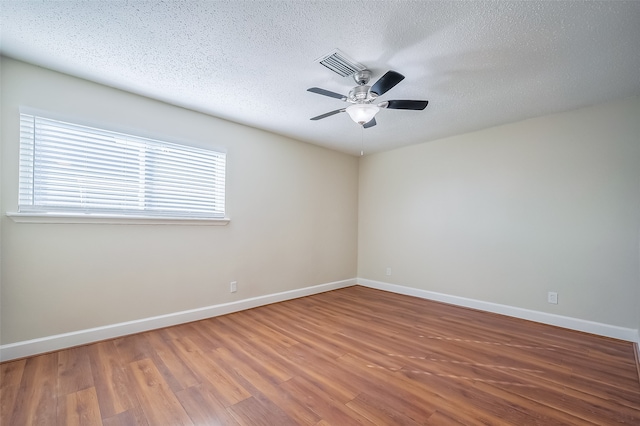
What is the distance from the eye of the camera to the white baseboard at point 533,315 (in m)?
2.71

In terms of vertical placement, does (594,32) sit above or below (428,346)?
above

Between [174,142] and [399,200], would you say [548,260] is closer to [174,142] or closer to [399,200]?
[399,200]

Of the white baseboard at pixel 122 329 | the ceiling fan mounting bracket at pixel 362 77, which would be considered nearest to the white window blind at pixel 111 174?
the white baseboard at pixel 122 329

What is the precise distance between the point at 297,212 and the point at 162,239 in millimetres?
1911

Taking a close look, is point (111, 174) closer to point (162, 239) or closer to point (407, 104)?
point (162, 239)

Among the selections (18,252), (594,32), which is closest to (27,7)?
(18,252)

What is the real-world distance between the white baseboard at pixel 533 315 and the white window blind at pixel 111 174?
3200mm

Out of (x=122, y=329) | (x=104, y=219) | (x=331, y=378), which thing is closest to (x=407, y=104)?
(x=331, y=378)

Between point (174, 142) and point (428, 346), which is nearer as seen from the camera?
point (428, 346)

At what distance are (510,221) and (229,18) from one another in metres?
3.73

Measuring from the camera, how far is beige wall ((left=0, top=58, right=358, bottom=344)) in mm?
2203

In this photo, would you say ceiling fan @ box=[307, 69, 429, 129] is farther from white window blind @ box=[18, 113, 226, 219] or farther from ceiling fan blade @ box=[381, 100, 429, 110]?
white window blind @ box=[18, 113, 226, 219]

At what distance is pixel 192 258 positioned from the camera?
312cm

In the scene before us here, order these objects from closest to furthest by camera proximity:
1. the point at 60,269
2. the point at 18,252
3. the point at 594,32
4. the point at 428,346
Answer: the point at 594,32, the point at 18,252, the point at 60,269, the point at 428,346
